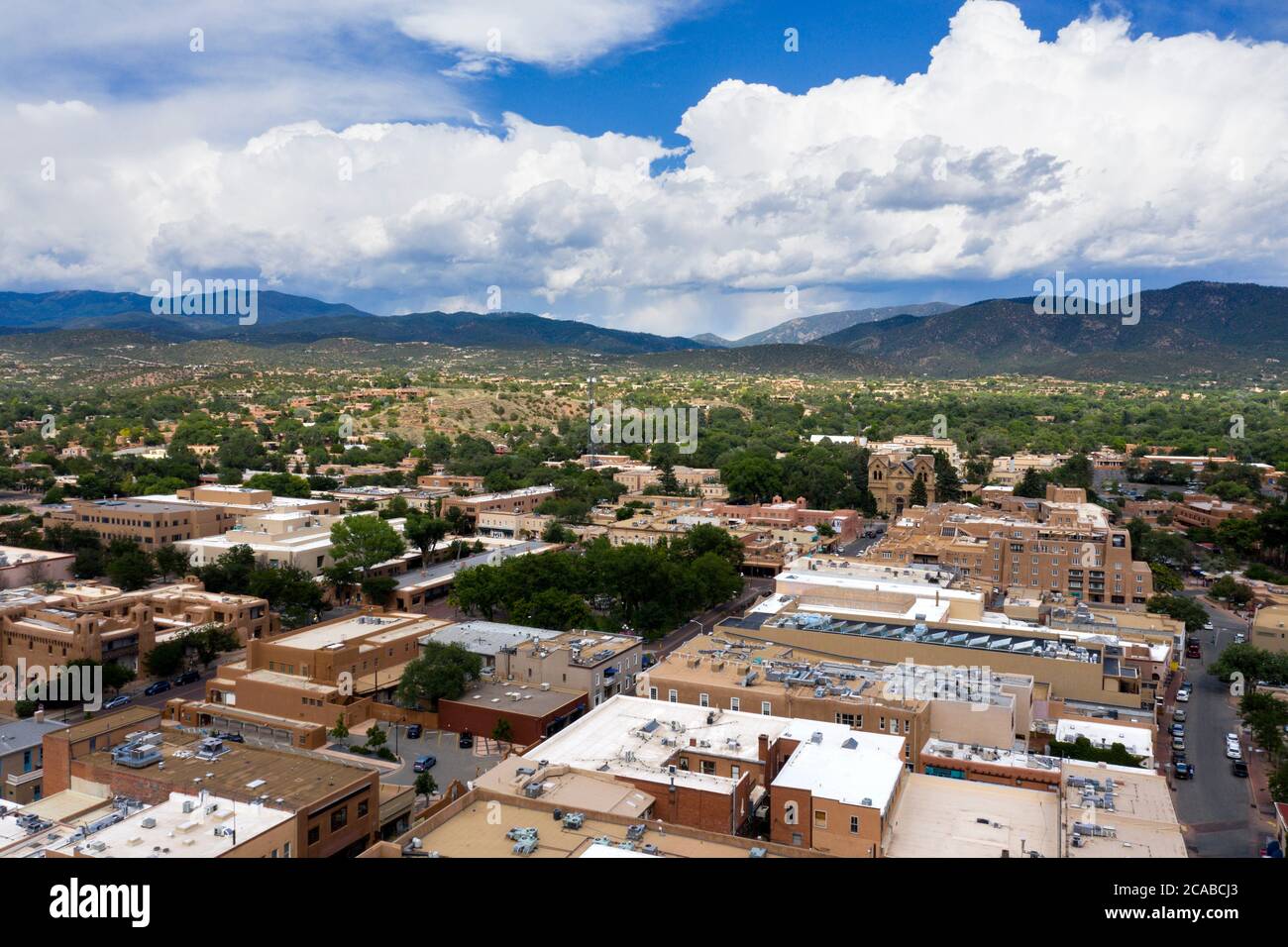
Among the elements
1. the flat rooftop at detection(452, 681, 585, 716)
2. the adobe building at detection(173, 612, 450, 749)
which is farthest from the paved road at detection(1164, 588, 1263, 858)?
the adobe building at detection(173, 612, 450, 749)

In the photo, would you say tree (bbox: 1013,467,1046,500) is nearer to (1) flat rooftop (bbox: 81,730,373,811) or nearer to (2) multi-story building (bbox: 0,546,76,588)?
(2) multi-story building (bbox: 0,546,76,588)

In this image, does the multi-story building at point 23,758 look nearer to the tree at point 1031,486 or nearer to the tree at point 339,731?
the tree at point 339,731

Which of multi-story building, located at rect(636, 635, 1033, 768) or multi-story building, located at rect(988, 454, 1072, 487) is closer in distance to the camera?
multi-story building, located at rect(636, 635, 1033, 768)

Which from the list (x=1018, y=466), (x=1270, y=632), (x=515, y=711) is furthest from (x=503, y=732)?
(x=1018, y=466)

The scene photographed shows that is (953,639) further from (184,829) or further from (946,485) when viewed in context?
(946,485)

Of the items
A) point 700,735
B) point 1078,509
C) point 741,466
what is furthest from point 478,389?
point 700,735
